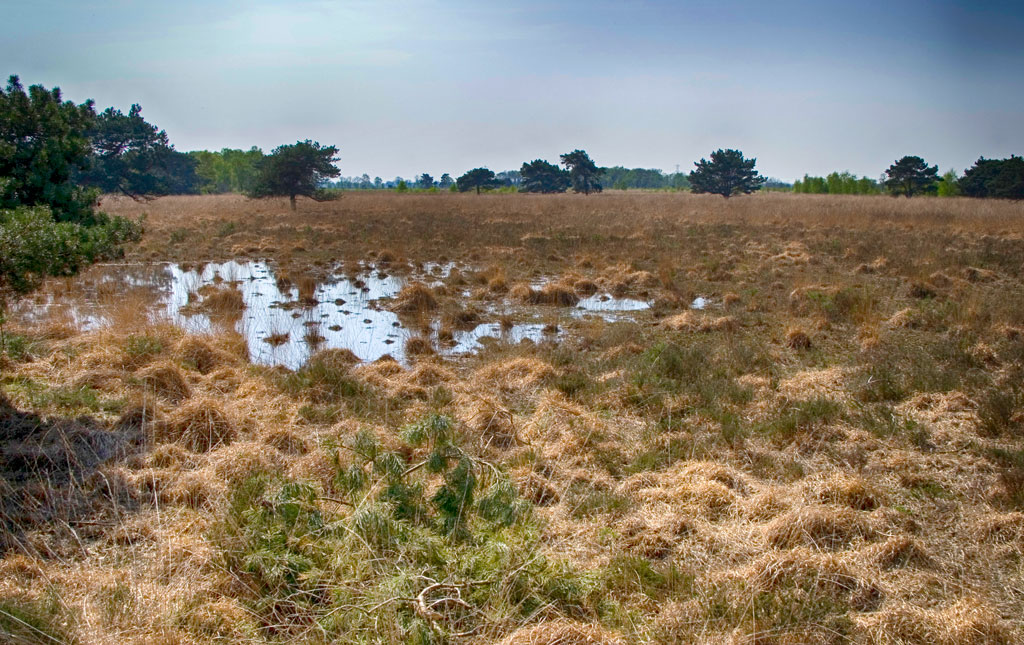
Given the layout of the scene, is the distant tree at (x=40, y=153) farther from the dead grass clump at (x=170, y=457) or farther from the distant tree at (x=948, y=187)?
the distant tree at (x=948, y=187)

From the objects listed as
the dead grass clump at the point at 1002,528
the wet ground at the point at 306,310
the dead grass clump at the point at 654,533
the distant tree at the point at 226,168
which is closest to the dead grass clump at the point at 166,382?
the wet ground at the point at 306,310

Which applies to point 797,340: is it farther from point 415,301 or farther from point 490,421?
point 415,301

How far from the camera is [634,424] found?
6648mm

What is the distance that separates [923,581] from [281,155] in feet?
100

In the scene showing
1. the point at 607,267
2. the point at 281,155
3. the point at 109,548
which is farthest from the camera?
the point at 281,155

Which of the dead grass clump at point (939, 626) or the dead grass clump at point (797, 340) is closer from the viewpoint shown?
the dead grass clump at point (939, 626)

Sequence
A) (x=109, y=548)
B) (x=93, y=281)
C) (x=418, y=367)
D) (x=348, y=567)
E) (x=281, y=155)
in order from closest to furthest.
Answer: (x=348, y=567) → (x=109, y=548) → (x=418, y=367) → (x=93, y=281) → (x=281, y=155)

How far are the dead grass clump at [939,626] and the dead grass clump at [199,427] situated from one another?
4844 millimetres

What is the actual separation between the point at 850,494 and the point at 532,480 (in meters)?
2.20

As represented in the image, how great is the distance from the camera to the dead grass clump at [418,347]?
30.9ft

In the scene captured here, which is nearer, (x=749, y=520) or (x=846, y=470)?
(x=749, y=520)

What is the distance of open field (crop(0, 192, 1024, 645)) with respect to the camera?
11.6ft

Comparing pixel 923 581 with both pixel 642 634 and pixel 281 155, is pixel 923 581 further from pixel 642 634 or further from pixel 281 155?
pixel 281 155

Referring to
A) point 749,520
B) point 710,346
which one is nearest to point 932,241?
point 710,346
